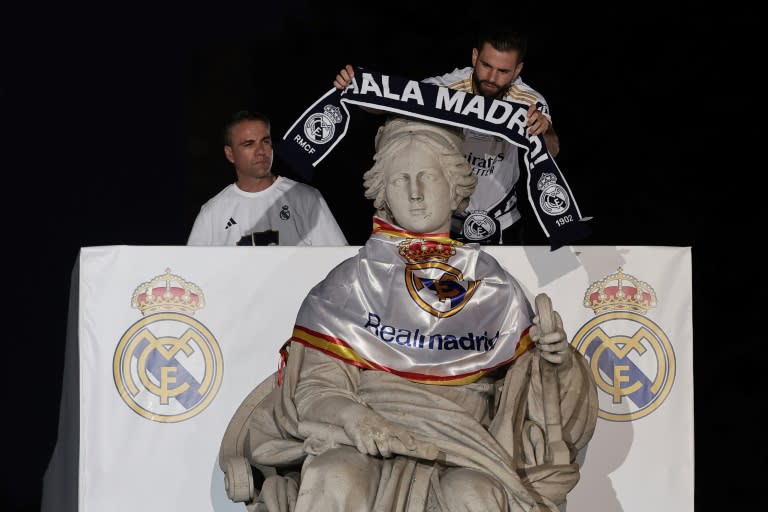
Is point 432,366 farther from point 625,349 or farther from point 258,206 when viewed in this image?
point 258,206

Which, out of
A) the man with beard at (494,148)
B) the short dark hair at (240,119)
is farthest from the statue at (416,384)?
the short dark hair at (240,119)

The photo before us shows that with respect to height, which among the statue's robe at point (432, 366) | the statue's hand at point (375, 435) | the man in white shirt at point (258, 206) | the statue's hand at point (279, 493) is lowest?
the statue's hand at point (279, 493)

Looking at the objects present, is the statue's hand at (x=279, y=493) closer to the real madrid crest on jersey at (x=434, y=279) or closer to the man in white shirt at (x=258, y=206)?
the real madrid crest on jersey at (x=434, y=279)

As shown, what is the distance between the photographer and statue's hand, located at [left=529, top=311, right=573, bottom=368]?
5.05 metres

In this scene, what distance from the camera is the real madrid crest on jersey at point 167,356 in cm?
573

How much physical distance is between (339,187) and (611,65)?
1.25 metres

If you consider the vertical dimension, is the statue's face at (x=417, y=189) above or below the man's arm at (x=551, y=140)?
below

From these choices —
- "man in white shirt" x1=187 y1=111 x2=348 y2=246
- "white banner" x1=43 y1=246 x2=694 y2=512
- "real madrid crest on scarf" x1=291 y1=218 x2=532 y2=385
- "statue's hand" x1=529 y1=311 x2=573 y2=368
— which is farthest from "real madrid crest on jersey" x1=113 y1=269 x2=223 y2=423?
"statue's hand" x1=529 y1=311 x2=573 y2=368

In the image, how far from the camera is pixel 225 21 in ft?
24.5

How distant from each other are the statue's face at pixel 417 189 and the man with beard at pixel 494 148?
0.84 m

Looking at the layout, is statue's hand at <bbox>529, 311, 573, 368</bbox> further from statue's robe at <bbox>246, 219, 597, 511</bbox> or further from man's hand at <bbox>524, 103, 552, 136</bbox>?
man's hand at <bbox>524, 103, 552, 136</bbox>

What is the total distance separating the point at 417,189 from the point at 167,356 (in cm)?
108

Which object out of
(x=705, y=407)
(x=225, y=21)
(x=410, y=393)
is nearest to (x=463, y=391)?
(x=410, y=393)

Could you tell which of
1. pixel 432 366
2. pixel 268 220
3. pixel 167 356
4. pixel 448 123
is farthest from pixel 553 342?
pixel 268 220
